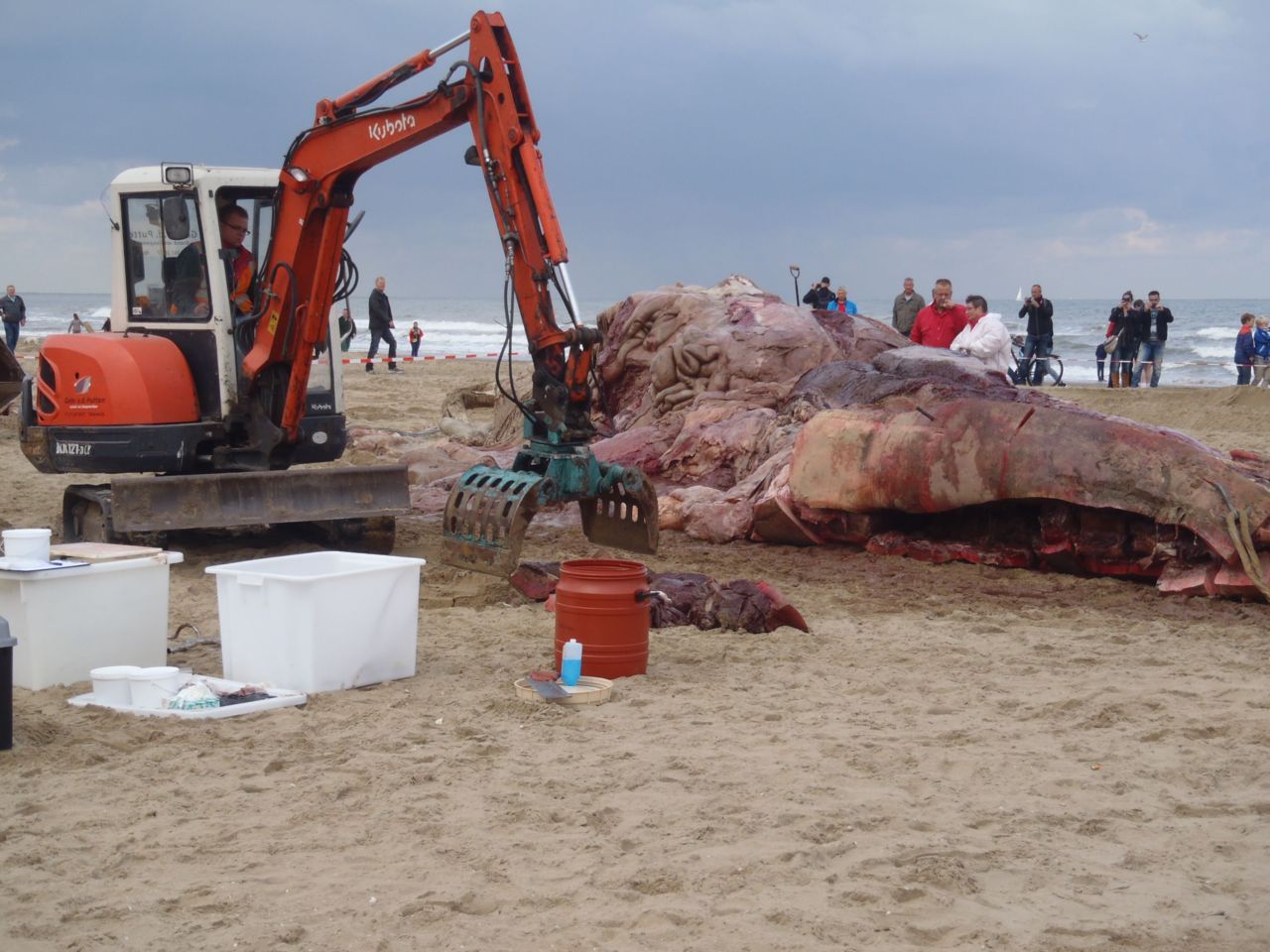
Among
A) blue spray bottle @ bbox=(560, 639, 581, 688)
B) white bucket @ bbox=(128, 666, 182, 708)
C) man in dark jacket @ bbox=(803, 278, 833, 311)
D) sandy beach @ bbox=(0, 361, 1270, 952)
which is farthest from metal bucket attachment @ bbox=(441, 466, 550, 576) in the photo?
man in dark jacket @ bbox=(803, 278, 833, 311)

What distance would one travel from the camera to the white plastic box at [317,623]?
245 inches

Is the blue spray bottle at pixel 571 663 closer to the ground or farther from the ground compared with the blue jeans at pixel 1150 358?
closer to the ground

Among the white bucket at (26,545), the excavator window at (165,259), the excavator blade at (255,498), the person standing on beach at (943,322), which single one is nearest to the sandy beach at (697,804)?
the white bucket at (26,545)

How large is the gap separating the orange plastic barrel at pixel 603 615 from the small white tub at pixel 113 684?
1.89m

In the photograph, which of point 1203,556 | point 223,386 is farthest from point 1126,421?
point 223,386

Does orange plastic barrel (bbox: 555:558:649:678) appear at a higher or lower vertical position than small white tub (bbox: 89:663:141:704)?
higher

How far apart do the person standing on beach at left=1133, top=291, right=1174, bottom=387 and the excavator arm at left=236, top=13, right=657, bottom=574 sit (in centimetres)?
1666

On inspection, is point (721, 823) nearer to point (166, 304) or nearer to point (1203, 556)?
point (1203, 556)

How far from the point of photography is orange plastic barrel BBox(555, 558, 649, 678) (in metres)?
6.48

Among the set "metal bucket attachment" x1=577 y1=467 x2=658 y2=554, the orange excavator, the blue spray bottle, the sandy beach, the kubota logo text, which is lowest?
the sandy beach

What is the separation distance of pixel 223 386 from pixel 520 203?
2.58 meters

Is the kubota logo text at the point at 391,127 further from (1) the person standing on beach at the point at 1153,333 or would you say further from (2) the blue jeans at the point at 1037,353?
(1) the person standing on beach at the point at 1153,333

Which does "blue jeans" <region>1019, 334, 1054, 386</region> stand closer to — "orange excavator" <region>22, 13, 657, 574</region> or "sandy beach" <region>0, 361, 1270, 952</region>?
"orange excavator" <region>22, 13, 657, 574</region>

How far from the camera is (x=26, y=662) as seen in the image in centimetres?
629
